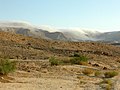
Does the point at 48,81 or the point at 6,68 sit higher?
the point at 6,68

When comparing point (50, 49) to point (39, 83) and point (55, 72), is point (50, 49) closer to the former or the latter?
point (55, 72)

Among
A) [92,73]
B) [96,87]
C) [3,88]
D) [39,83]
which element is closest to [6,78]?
[39,83]

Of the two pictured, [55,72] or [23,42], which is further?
[23,42]

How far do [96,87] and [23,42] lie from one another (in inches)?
1453

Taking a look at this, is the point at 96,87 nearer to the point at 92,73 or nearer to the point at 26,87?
the point at 26,87

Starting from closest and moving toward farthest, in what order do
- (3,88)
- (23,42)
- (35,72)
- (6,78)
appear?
(3,88) → (6,78) → (35,72) → (23,42)

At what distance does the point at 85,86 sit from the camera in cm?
2247

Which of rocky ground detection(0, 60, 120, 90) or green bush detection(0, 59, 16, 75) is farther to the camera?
green bush detection(0, 59, 16, 75)

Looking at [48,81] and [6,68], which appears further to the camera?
[6,68]

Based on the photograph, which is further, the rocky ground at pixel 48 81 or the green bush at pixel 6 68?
the green bush at pixel 6 68

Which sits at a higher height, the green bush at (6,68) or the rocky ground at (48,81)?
the green bush at (6,68)

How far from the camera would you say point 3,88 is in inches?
786

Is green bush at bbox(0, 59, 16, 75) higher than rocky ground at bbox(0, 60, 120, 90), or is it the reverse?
green bush at bbox(0, 59, 16, 75)

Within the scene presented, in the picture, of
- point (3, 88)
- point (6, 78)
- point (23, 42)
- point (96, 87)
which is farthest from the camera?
point (23, 42)
